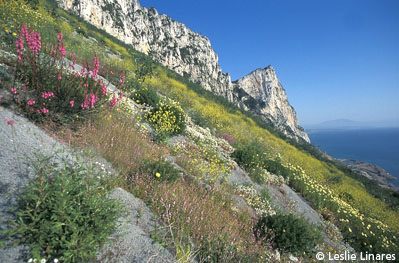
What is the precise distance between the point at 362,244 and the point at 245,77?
69.2 metres

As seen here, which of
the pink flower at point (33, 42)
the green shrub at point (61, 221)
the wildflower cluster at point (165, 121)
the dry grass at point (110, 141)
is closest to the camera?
the green shrub at point (61, 221)

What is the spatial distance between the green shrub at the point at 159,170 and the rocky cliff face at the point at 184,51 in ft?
170

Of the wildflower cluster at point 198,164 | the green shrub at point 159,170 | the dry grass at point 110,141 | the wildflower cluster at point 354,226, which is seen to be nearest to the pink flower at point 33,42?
the dry grass at point 110,141

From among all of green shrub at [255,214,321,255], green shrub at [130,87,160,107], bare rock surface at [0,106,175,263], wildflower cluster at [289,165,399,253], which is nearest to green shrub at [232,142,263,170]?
wildflower cluster at [289,165,399,253]

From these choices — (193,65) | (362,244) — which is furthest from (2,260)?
(193,65)

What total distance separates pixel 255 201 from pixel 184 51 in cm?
6584

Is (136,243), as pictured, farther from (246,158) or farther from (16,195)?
(246,158)

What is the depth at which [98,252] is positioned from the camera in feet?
5.53

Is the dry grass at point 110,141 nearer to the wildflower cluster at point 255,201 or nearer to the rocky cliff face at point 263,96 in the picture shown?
the wildflower cluster at point 255,201

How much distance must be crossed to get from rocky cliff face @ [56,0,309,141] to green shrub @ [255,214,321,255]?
174 ft

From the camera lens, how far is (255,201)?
16.5ft

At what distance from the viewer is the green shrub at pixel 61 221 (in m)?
1.42

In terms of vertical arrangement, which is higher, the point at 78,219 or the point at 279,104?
the point at 279,104

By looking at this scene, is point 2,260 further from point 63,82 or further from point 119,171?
point 63,82
